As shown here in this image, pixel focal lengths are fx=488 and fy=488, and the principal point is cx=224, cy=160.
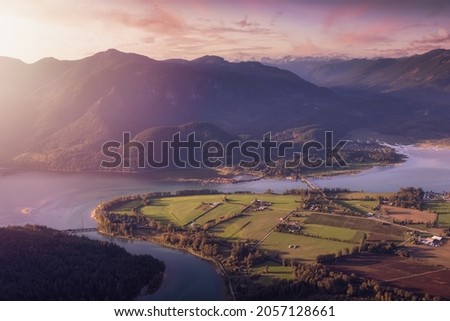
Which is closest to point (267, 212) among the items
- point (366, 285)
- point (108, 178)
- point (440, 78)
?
point (366, 285)

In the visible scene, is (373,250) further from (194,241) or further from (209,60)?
(209,60)

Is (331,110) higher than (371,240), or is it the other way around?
(331,110)

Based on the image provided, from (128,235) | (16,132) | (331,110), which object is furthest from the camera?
(331,110)

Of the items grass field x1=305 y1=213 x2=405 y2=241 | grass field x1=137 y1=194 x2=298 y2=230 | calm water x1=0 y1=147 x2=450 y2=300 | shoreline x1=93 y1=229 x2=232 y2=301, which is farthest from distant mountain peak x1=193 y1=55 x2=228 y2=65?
shoreline x1=93 y1=229 x2=232 y2=301

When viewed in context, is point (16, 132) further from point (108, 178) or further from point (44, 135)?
point (108, 178)

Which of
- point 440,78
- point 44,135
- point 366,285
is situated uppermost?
→ point 440,78

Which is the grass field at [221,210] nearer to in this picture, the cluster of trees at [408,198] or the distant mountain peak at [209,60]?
the cluster of trees at [408,198]

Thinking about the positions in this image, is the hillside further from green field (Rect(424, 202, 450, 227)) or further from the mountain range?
green field (Rect(424, 202, 450, 227))
